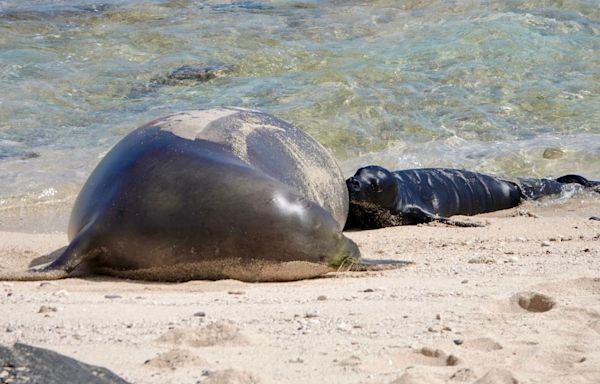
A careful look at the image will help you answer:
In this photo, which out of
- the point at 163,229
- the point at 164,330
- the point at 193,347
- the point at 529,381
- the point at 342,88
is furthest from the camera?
the point at 342,88

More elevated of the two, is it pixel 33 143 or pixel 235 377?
pixel 235 377

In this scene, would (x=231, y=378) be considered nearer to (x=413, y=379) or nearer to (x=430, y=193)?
(x=413, y=379)

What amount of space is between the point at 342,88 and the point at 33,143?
312cm

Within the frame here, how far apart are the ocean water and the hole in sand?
4.07 m

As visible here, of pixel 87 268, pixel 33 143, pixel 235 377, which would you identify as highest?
pixel 235 377

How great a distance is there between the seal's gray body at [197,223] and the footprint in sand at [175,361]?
1555mm

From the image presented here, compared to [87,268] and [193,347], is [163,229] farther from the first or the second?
[193,347]

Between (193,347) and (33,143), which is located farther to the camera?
(33,143)

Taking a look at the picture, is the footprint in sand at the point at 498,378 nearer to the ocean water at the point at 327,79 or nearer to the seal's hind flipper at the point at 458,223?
the seal's hind flipper at the point at 458,223

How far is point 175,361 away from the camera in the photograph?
10.3 ft

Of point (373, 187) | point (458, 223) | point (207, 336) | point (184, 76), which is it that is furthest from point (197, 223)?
point (184, 76)

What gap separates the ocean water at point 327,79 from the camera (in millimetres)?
9312

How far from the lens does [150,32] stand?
1416cm

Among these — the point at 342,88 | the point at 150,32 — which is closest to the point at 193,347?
the point at 342,88
